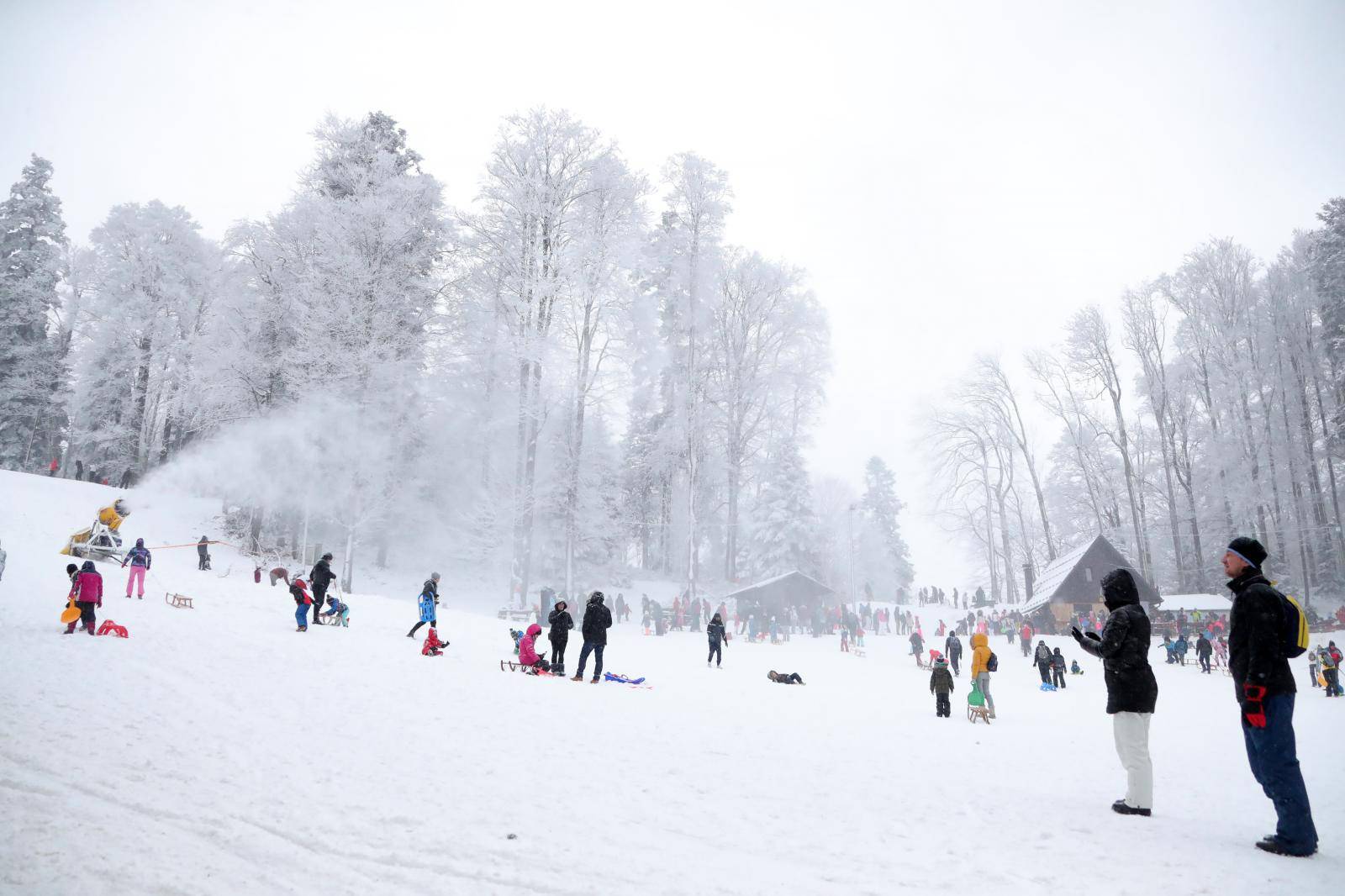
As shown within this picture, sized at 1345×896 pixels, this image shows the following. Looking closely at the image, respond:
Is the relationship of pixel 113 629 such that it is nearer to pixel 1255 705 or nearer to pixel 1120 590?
pixel 1120 590

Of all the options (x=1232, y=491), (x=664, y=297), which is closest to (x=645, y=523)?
(x=664, y=297)

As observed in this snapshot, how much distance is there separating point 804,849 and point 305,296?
85.2 feet

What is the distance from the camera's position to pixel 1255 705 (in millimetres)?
4367

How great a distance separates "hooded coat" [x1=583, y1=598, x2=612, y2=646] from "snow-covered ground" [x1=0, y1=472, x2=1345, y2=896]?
0.84 metres

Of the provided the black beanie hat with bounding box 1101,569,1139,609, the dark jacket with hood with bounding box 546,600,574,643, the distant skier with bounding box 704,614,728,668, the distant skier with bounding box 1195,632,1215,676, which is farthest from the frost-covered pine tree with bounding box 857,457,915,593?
the black beanie hat with bounding box 1101,569,1139,609

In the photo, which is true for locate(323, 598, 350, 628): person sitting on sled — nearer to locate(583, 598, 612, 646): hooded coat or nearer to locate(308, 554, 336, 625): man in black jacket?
locate(308, 554, 336, 625): man in black jacket

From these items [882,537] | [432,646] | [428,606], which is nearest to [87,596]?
[432,646]

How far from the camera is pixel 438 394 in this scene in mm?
29828

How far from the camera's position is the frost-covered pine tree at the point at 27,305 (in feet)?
97.8

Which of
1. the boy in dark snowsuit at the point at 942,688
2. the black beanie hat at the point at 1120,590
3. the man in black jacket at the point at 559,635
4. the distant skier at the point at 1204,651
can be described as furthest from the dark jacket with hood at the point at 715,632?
the distant skier at the point at 1204,651

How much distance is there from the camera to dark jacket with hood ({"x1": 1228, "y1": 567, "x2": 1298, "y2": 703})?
4.37m

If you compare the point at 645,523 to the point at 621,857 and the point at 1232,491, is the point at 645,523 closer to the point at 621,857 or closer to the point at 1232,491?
the point at 1232,491

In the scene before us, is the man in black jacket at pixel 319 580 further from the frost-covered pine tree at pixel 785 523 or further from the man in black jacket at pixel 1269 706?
the frost-covered pine tree at pixel 785 523

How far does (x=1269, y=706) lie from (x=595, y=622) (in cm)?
890
